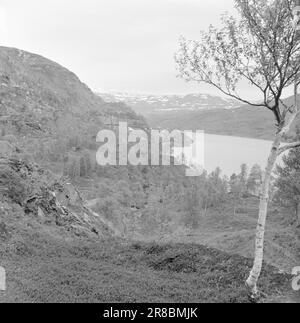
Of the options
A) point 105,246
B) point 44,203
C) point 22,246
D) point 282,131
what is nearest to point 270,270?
point 282,131

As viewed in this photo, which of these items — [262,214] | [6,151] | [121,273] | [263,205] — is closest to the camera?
[262,214]

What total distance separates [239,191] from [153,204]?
113 ft

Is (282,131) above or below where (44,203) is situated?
above

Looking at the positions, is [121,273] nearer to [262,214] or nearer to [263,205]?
[262,214]

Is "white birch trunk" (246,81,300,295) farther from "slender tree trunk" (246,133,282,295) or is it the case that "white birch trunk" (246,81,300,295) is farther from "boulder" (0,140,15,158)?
"boulder" (0,140,15,158)

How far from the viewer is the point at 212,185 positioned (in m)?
139

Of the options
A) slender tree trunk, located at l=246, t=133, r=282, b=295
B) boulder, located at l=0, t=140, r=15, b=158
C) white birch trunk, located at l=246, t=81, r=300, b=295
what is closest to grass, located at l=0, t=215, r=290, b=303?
white birch trunk, located at l=246, t=81, r=300, b=295

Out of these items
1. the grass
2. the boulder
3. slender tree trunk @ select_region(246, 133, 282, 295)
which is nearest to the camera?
slender tree trunk @ select_region(246, 133, 282, 295)

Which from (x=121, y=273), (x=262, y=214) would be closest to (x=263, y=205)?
(x=262, y=214)

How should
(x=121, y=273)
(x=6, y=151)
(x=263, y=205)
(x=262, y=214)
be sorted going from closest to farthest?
(x=262, y=214) < (x=263, y=205) < (x=121, y=273) < (x=6, y=151)

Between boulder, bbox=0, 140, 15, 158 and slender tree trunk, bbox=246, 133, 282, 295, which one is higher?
boulder, bbox=0, 140, 15, 158

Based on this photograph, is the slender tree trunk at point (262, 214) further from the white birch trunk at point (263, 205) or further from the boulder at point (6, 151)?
the boulder at point (6, 151)

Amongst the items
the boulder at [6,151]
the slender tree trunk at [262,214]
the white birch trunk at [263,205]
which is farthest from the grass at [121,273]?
the boulder at [6,151]

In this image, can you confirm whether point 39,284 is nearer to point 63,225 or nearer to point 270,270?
point 270,270
